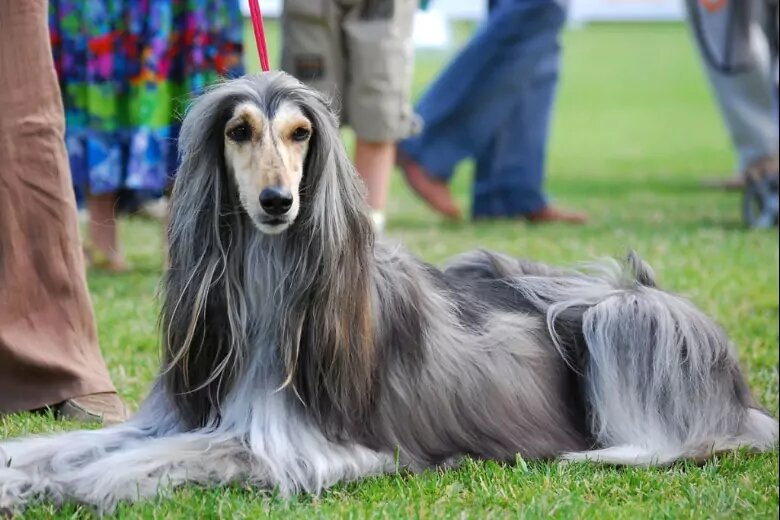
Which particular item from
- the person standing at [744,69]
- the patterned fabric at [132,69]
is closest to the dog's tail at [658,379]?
the patterned fabric at [132,69]

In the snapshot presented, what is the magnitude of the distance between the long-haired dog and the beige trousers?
0.76m

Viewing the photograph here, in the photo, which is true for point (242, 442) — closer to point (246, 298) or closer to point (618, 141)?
point (246, 298)

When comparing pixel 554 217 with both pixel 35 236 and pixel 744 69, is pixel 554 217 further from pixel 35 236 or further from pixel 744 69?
pixel 35 236

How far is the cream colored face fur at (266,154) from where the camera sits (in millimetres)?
3326

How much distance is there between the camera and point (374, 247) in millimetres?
3711

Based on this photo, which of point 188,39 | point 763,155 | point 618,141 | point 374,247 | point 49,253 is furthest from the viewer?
point 618,141

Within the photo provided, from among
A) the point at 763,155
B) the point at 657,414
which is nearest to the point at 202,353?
the point at 657,414

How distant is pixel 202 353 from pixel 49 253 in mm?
1049

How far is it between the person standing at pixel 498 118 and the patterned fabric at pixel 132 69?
2.65 metres

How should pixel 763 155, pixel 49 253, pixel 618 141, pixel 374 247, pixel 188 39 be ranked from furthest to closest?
pixel 618 141
pixel 763 155
pixel 188 39
pixel 49 253
pixel 374 247

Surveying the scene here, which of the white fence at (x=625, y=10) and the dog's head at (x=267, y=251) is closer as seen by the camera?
the dog's head at (x=267, y=251)

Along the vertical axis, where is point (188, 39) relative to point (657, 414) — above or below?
above

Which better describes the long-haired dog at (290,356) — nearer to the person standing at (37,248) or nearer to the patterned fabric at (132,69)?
the person standing at (37,248)

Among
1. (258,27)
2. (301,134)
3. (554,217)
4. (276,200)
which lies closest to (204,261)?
(276,200)
